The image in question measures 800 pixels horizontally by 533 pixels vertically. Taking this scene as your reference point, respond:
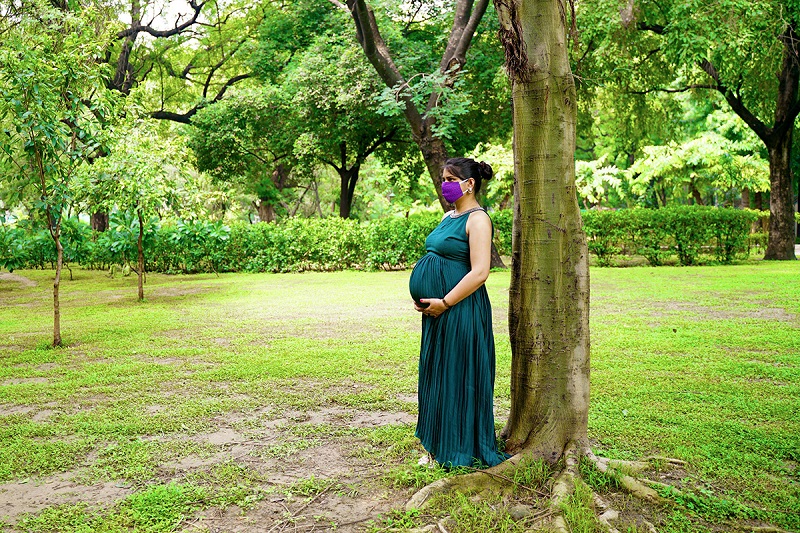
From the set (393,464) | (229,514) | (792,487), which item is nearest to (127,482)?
(229,514)

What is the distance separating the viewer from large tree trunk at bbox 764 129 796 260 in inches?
716

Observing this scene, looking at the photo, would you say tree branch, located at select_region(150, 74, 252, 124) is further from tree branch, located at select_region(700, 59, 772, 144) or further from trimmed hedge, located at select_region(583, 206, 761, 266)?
tree branch, located at select_region(700, 59, 772, 144)

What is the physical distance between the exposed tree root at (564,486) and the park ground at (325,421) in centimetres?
5

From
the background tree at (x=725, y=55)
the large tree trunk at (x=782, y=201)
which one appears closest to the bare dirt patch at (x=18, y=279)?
the background tree at (x=725, y=55)

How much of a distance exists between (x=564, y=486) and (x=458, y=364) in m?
0.83

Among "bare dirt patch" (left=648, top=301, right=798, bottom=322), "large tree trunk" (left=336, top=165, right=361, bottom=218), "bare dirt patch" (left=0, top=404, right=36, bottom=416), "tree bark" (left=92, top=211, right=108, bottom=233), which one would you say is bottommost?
"bare dirt patch" (left=0, top=404, right=36, bottom=416)

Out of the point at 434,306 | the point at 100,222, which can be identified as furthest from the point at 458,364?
the point at 100,222

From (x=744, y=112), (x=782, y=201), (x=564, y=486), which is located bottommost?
(x=564, y=486)

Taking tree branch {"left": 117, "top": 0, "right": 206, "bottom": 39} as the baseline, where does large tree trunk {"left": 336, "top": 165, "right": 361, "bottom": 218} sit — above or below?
below

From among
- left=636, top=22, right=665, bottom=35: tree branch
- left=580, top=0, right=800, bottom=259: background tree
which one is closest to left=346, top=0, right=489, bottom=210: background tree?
left=580, top=0, right=800, bottom=259: background tree

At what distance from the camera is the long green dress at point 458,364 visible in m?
3.50

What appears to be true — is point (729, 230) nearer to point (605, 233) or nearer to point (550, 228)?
point (605, 233)

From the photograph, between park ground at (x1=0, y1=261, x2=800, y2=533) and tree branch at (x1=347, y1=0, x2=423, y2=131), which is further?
tree branch at (x1=347, y1=0, x2=423, y2=131)

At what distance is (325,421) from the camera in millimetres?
4660
